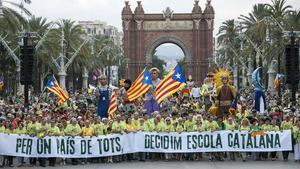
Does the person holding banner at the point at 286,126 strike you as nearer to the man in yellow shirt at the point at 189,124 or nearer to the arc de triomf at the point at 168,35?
the man in yellow shirt at the point at 189,124

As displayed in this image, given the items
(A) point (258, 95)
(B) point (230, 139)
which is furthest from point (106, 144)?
(A) point (258, 95)

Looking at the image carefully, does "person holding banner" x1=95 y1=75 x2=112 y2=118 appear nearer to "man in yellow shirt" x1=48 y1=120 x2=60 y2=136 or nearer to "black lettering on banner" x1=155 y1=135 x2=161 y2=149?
"man in yellow shirt" x1=48 y1=120 x2=60 y2=136

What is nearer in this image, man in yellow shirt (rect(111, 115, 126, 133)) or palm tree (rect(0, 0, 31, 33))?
man in yellow shirt (rect(111, 115, 126, 133))

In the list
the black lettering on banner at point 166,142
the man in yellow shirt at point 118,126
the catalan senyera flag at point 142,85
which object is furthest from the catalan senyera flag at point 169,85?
the black lettering on banner at point 166,142

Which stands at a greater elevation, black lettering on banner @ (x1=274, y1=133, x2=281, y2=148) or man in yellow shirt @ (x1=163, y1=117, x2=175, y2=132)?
man in yellow shirt @ (x1=163, y1=117, x2=175, y2=132)

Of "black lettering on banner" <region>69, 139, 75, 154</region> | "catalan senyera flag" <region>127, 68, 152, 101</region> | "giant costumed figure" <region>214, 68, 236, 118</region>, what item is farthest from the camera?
"catalan senyera flag" <region>127, 68, 152, 101</region>

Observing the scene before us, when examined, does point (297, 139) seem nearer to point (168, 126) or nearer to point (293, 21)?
point (168, 126)

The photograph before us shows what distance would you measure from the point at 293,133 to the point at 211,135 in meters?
2.65

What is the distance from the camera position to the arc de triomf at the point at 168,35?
323 ft

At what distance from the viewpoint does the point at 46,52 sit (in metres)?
54.0

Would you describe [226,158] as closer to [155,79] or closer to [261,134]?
[261,134]

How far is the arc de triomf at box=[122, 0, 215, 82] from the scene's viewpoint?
98.6 m

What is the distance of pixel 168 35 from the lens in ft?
322

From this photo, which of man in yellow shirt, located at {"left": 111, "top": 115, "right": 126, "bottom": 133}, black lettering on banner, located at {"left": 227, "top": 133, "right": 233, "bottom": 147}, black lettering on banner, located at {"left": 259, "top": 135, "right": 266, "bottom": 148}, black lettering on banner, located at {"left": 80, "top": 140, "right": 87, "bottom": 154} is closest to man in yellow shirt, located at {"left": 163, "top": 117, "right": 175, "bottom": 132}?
man in yellow shirt, located at {"left": 111, "top": 115, "right": 126, "bottom": 133}
